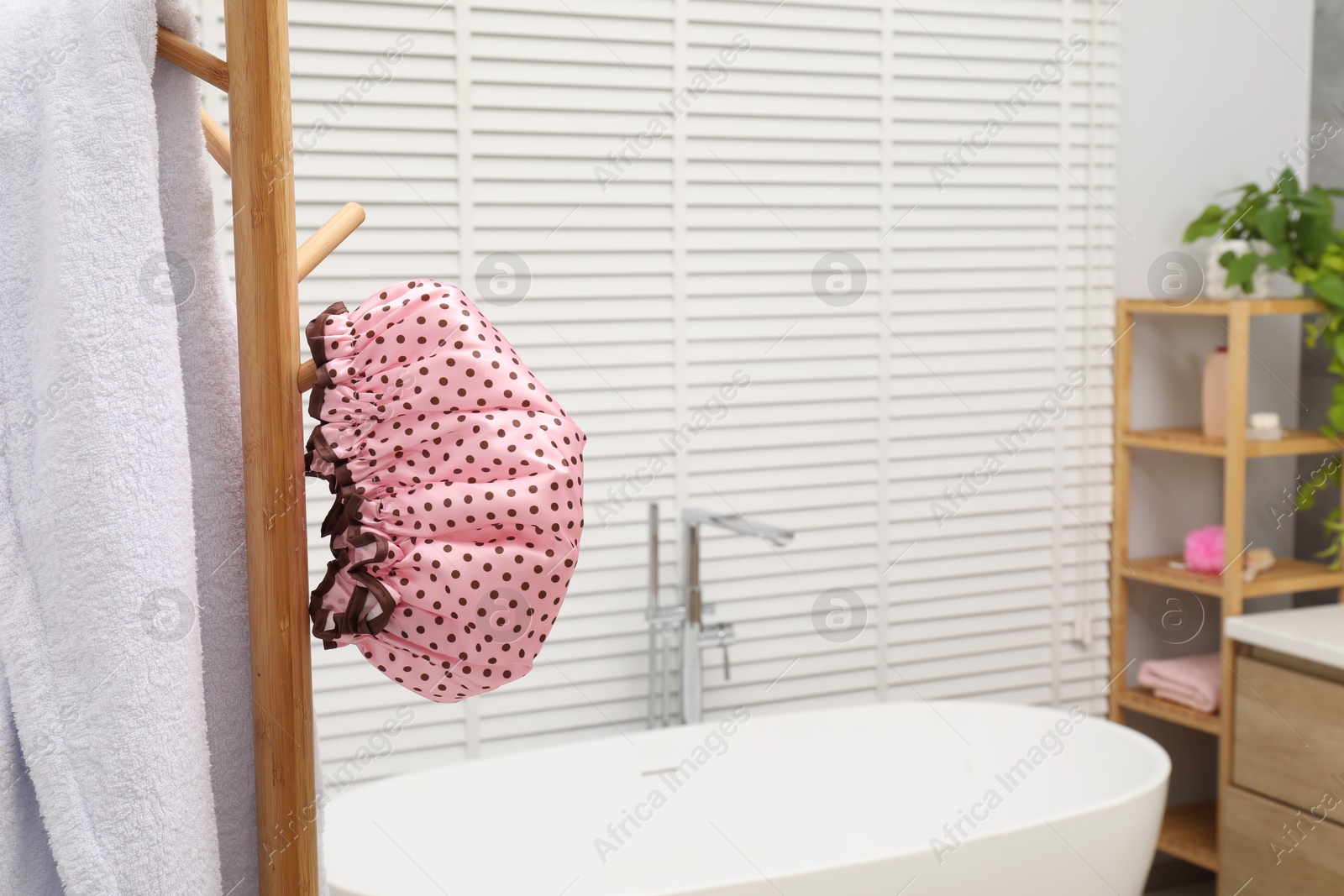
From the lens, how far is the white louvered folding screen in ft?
6.75

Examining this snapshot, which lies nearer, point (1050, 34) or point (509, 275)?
point (509, 275)

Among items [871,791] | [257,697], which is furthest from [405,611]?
[871,791]

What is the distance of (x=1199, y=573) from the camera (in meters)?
2.58

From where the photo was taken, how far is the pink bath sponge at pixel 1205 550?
2566mm

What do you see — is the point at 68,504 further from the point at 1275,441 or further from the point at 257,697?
the point at 1275,441

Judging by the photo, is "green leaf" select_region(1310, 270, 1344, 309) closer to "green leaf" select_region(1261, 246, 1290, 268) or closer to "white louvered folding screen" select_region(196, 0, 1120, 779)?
"green leaf" select_region(1261, 246, 1290, 268)

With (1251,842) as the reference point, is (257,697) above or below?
above

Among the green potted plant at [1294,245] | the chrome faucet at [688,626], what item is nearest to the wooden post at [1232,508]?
the green potted plant at [1294,245]

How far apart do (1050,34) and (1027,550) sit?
1230 millimetres

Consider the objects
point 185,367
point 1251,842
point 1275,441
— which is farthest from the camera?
point 1275,441

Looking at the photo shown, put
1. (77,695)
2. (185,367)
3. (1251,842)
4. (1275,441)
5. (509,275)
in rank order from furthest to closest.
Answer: (1275,441) → (1251,842) → (509,275) → (185,367) → (77,695)

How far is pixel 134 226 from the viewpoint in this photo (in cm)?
72

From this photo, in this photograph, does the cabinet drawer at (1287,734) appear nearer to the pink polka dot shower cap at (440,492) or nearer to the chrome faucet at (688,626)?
the chrome faucet at (688,626)

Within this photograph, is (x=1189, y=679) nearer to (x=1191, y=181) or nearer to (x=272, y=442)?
(x=1191, y=181)
